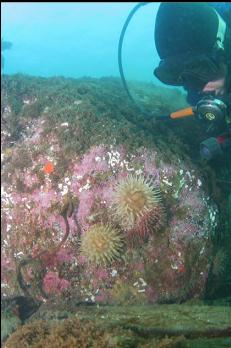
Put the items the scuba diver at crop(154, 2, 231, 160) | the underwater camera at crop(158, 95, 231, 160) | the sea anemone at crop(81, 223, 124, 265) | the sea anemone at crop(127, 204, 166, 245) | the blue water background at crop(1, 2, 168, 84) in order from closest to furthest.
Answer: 1. the sea anemone at crop(81, 223, 124, 265)
2. the sea anemone at crop(127, 204, 166, 245)
3. the underwater camera at crop(158, 95, 231, 160)
4. the scuba diver at crop(154, 2, 231, 160)
5. the blue water background at crop(1, 2, 168, 84)

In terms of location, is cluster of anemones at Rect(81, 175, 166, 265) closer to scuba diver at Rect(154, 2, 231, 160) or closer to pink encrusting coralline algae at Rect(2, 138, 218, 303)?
pink encrusting coralline algae at Rect(2, 138, 218, 303)

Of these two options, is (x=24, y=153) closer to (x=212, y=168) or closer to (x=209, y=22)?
(x=212, y=168)

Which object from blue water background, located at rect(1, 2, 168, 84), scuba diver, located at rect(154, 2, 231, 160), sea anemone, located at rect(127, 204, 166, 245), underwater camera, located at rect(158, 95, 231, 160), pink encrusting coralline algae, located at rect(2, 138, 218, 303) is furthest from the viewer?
blue water background, located at rect(1, 2, 168, 84)

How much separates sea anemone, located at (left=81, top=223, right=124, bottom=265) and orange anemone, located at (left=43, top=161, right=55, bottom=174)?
95cm

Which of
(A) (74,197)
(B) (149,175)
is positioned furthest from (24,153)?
(B) (149,175)

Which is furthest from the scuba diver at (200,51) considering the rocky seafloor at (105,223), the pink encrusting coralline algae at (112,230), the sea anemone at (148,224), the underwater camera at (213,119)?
the sea anemone at (148,224)

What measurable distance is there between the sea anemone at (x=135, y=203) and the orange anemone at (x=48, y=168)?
933mm

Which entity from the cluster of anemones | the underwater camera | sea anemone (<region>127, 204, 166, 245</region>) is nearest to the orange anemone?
the cluster of anemones

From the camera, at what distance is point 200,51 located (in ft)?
14.5

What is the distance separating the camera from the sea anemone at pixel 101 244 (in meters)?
3.53

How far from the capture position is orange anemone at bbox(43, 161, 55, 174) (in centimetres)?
412

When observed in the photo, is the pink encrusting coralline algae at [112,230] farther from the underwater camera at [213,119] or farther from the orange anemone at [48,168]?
the underwater camera at [213,119]

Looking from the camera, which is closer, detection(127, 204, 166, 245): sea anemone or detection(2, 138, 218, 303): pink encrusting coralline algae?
detection(127, 204, 166, 245): sea anemone

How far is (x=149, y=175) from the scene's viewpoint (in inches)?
161
